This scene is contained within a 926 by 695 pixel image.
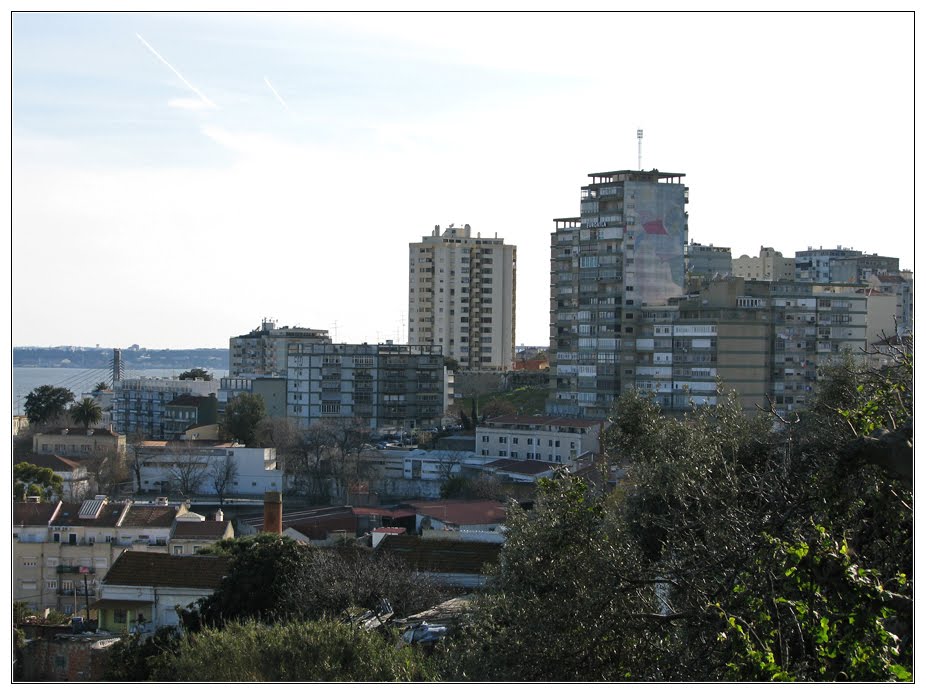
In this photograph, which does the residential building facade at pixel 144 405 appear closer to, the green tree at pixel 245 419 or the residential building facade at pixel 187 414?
the residential building facade at pixel 187 414

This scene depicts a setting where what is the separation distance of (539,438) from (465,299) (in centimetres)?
3042

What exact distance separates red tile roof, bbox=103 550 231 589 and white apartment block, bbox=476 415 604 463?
20.4m

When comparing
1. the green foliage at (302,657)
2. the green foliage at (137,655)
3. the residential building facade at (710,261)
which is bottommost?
the green foliage at (137,655)

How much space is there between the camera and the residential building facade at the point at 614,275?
46.7m

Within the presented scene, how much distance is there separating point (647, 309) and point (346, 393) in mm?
13586

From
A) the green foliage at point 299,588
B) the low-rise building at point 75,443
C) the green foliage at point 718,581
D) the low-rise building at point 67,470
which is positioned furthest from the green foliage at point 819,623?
the low-rise building at point 75,443

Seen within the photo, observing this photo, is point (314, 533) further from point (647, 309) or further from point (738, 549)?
point (647, 309)

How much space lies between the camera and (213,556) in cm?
1939

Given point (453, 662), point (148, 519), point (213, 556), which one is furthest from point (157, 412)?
point (453, 662)

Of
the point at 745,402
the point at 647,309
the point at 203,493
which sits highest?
the point at 647,309

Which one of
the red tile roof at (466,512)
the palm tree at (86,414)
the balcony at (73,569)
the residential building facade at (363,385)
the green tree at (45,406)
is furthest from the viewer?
the residential building facade at (363,385)

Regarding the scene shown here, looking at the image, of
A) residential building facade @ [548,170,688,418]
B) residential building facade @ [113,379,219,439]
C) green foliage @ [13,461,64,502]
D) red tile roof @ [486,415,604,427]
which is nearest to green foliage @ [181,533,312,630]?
green foliage @ [13,461,64,502]

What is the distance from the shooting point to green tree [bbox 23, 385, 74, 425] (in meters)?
50.3

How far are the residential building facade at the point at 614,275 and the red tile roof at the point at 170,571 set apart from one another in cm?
2827
